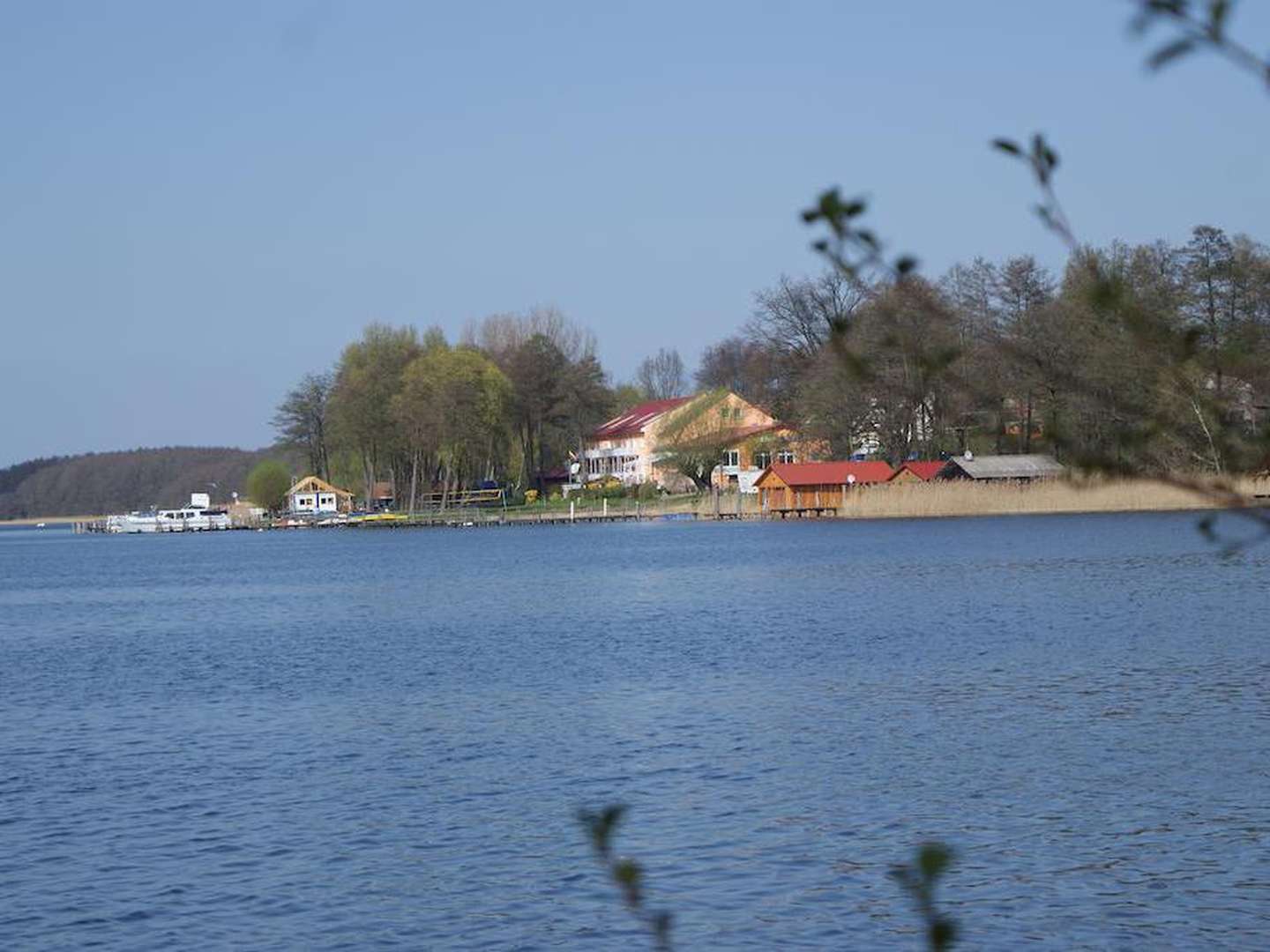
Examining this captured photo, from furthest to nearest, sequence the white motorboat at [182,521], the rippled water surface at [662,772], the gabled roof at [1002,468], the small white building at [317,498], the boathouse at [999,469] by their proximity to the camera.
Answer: the white motorboat at [182,521], the small white building at [317,498], the gabled roof at [1002,468], the boathouse at [999,469], the rippled water surface at [662,772]

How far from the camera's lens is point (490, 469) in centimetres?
12750

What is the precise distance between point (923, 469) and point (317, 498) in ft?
223

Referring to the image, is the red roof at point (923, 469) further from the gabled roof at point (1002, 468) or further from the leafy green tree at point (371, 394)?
the leafy green tree at point (371, 394)

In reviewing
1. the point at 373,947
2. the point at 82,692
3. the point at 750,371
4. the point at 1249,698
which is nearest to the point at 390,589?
the point at 82,692

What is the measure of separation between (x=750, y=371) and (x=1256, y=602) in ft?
222

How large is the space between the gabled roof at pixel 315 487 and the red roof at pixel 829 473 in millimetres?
57423

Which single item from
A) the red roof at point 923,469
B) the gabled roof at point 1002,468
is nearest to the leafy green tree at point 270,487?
the red roof at point 923,469

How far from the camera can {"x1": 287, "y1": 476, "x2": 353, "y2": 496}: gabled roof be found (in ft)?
463

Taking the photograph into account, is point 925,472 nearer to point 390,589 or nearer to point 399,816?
point 390,589

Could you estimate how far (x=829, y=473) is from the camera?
9156 cm

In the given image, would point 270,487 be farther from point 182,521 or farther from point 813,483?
point 813,483

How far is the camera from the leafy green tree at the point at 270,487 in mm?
150875

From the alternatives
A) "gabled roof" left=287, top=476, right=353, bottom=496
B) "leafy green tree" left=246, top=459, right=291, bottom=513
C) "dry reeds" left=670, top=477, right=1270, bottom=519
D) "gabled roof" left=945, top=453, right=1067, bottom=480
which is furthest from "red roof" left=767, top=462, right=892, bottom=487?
"leafy green tree" left=246, top=459, right=291, bottom=513

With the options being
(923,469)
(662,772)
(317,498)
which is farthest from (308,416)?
(662,772)
